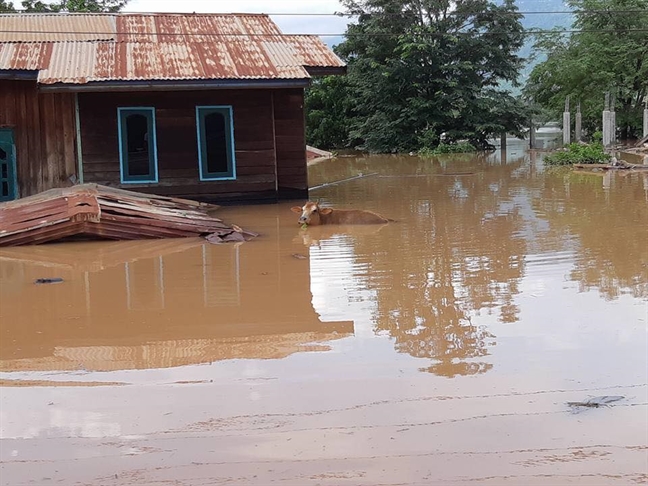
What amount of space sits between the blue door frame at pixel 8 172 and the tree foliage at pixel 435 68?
962 inches

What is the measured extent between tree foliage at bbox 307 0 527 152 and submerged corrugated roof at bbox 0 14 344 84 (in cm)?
1959

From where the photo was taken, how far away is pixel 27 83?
17.3 meters

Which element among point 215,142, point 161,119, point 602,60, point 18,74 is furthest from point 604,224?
point 602,60

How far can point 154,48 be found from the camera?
60.2ft

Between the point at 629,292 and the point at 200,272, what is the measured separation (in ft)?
16.3

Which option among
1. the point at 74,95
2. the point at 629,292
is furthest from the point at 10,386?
the point at 74,95

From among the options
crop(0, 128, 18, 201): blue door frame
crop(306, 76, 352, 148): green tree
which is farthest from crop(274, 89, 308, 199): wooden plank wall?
crop(306, 76, 352, 148): green tree

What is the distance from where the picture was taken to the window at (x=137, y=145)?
1753 centimetres

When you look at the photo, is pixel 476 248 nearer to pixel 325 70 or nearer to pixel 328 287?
pixel 328 287

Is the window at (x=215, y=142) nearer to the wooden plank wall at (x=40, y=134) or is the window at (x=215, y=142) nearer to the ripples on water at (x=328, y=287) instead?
the ripples on water at (x=328, y=287)

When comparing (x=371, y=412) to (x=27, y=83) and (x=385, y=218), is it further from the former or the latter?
(x=27, y=83)

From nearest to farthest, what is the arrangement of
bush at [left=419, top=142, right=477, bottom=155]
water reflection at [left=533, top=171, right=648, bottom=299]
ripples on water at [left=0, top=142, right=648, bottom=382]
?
ripples on water at [left=0, top=142, right=648, bottom=382] < water reflection at [left=533, top=171, right=648, bottom=299] < bush at [left=419, top=142, right=477, bottom=155]

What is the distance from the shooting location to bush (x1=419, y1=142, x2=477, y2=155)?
39.0 meters

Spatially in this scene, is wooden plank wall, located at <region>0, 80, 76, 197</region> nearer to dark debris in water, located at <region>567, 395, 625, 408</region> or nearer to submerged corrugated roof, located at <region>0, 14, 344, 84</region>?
submerged corrugated roof, located at <region>0, 14, 344, 84</region>
